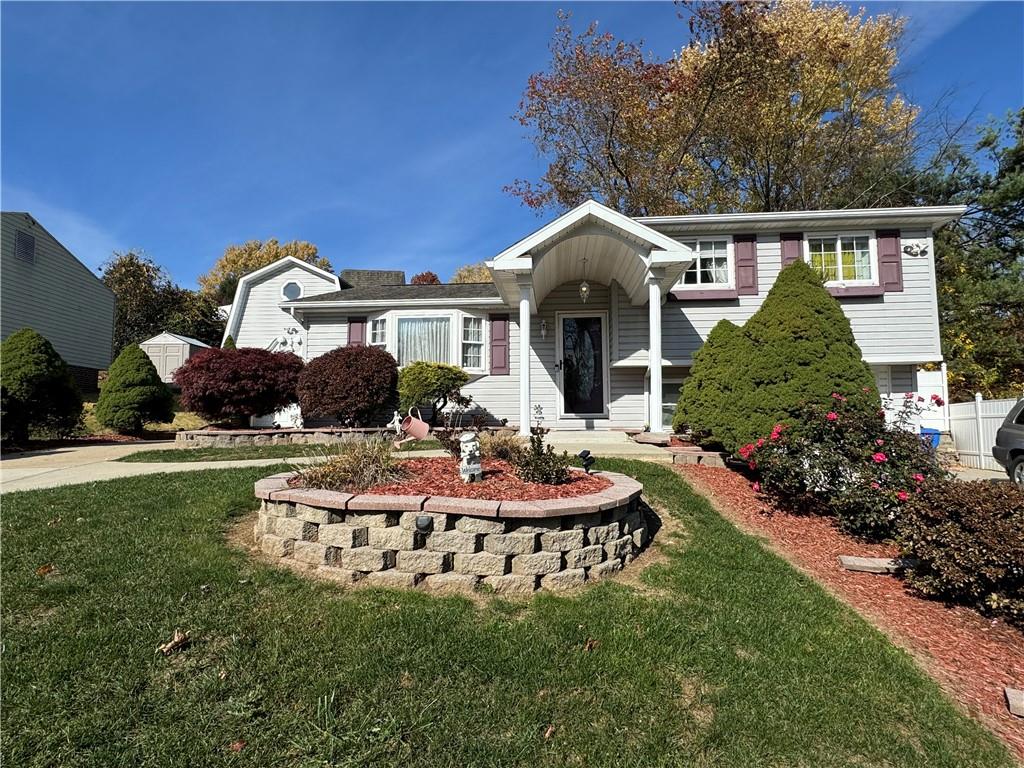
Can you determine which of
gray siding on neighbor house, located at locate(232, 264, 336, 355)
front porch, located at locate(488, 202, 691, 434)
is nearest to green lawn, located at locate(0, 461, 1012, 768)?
front porch, located at locate(488, 202, 691, 434)

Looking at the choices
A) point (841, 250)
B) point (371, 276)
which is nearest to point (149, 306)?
point (371, 276)

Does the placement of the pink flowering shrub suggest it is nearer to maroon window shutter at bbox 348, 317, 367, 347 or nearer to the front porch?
the front porch

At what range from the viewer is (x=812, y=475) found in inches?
186

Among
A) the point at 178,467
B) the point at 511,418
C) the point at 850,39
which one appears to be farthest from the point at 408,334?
the point at 850,39

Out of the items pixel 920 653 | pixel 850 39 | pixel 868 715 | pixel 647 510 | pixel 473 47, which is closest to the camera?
pixel 868 715

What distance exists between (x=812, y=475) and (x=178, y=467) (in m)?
7.72

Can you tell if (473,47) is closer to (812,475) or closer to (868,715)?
(812,475)

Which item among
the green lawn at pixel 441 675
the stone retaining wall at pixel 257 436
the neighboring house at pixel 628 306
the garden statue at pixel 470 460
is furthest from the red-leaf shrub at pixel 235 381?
the garden statue at pixel 470 460

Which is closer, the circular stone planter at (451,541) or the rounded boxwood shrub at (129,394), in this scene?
the circular stone planter at (451,541)

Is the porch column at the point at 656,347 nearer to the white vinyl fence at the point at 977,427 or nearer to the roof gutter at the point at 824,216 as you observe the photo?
the roof gutter at the point at 824,216

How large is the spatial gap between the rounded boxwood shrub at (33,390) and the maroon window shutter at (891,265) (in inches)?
664

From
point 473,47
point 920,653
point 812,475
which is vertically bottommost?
point 920,653

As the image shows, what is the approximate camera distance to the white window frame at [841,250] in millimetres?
10047

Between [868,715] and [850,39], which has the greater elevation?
[850,39]
